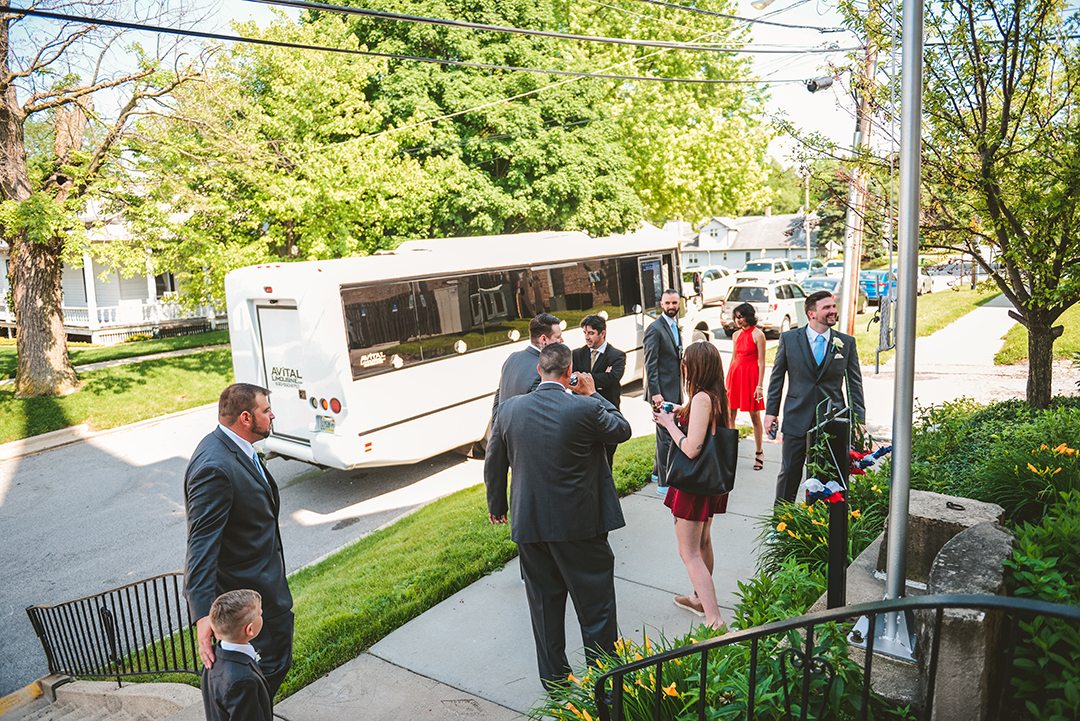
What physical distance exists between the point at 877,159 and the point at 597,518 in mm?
5377

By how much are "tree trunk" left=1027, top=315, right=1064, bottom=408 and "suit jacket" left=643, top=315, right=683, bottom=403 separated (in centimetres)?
348

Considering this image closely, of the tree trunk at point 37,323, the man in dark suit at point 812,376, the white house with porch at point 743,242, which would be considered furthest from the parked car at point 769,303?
the white house with porch at point 743,242

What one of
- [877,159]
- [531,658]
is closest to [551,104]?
[877,159]

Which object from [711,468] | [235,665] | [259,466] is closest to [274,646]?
[235,665]

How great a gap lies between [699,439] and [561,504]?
104cm

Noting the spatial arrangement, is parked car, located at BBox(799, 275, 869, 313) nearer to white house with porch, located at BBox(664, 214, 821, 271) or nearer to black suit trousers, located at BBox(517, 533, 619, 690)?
black suit trousers, located at BBox(517, 533, 619, 690)

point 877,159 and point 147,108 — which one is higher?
point 147,108

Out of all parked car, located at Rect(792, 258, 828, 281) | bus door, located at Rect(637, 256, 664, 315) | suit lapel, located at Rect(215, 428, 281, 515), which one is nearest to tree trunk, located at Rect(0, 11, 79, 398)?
bus door, located at Rect(637, 256, 664, 315)

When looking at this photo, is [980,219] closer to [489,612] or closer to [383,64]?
[489,612]

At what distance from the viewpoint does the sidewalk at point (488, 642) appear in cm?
420

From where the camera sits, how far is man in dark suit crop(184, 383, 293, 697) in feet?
11.0

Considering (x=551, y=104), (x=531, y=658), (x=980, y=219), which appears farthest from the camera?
(x=551, y=104)

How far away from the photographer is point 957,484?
186 inches

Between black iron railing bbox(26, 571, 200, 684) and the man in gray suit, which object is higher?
the man in gray suit
